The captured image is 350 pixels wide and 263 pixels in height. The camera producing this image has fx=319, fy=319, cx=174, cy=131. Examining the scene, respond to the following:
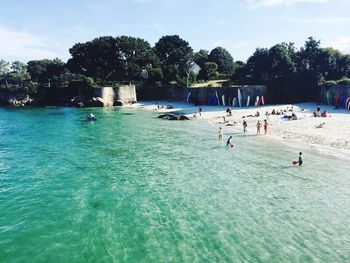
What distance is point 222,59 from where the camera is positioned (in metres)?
113

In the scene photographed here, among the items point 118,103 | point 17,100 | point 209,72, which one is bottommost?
point 118,103

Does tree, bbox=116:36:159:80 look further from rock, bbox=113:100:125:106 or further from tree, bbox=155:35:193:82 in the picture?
rock, bbox=113:100:125:106

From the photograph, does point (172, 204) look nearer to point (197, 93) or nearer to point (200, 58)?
point (197, 93)

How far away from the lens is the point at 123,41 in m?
95.2

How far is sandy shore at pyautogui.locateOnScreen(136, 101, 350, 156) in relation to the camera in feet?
120

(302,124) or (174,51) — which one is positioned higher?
(174,51)

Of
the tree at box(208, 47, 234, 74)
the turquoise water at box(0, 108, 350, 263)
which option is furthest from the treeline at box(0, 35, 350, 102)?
the turquoise water at box(0, 108, 350, 263)

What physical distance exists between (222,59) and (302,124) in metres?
72.0

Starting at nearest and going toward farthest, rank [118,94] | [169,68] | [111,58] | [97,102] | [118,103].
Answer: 1. [97,102]
2. [118,103]
3. [118,94]
4. [169,68]
5. [111,58]

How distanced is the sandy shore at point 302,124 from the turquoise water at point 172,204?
4734 mm

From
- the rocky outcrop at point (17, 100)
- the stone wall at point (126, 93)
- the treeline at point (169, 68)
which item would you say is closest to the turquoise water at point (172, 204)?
the treeline at point (169, 68)

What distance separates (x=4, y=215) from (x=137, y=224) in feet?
27.0

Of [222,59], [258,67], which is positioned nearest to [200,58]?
[222,59]

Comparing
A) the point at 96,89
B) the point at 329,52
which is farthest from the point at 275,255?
the point at 96,89
